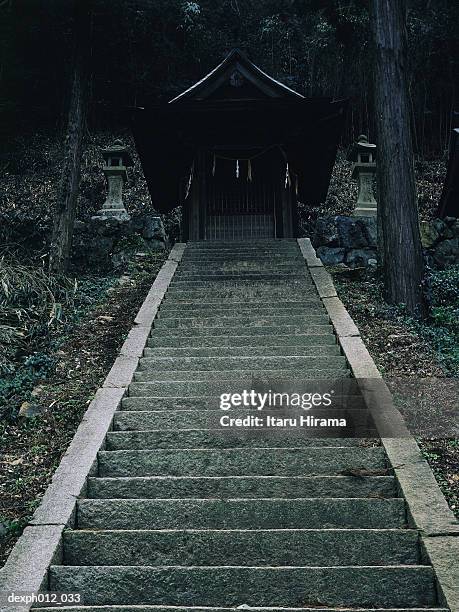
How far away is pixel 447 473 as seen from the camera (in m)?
5.00

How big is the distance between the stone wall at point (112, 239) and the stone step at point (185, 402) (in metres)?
8.52

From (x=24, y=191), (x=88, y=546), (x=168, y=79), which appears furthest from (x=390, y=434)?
(x=168, y=79)

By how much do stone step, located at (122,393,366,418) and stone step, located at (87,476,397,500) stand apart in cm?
125

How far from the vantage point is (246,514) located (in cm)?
453

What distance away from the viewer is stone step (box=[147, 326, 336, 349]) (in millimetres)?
7750

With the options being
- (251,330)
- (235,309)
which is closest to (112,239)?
(235,309)

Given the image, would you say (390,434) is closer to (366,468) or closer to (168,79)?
(366,468)

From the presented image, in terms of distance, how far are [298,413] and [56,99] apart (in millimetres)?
21351

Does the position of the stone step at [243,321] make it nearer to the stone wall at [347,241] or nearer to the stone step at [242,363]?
the stone step at [242,363]

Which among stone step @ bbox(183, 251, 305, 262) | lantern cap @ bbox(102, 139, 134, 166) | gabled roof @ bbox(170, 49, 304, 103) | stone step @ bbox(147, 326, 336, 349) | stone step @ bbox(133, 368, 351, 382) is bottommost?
stone step @ bbox(133, 368, 351, 382)

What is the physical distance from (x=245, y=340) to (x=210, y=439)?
248cm
